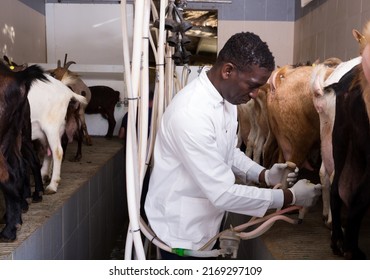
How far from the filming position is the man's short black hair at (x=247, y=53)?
5.24 ft

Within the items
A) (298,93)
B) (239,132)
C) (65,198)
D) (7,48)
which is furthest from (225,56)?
(7,48)

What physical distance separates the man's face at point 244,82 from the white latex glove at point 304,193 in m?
0.40

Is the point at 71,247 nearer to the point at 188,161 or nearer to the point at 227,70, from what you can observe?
the point at 188,161

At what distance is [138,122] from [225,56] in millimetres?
403

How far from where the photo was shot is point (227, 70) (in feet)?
5.41

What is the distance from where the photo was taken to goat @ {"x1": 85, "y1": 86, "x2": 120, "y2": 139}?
221 inches

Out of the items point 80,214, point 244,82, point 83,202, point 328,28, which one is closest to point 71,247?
point 80,214

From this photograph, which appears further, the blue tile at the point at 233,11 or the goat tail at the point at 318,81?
the blue tile at the point at 233,11

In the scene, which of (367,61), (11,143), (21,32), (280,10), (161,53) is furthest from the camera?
(280,10)

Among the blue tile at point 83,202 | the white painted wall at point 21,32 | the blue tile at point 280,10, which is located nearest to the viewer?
the blue tile at point 83,202

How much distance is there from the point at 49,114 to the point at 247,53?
5.75 ft

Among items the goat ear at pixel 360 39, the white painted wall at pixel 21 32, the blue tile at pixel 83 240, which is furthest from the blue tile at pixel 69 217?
the white painted wall at pixel 21 32

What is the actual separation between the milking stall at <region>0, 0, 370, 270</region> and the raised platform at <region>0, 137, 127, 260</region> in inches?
0.5

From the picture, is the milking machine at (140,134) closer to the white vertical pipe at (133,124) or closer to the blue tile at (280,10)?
the white vertical pipe at (133,124)
